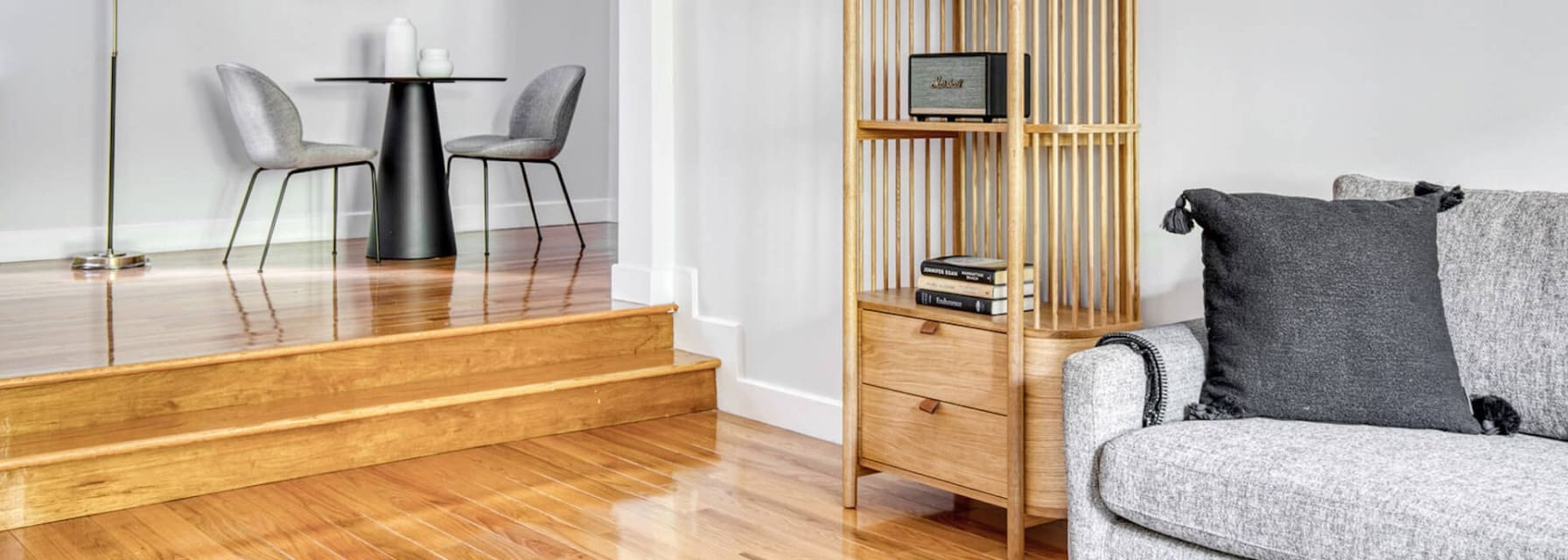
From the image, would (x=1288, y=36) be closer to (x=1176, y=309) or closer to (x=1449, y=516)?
(x=1176, y=309)

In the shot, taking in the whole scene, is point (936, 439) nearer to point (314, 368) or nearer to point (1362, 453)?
point (1362, 453)

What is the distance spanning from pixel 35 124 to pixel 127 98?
0.36 m

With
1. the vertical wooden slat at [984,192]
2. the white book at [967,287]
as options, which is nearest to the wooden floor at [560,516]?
the white book at [967,287]

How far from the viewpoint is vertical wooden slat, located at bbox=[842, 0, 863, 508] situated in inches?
122

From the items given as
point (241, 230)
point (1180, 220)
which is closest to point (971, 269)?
point (1180, 220)

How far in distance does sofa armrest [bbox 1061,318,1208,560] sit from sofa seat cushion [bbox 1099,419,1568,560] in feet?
0.16

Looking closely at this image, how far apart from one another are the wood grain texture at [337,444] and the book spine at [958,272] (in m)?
1.19

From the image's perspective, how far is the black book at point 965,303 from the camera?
2896 mm

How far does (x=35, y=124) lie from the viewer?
5668mm

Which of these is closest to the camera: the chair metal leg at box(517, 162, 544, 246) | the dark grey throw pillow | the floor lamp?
the dark grey throw pillow

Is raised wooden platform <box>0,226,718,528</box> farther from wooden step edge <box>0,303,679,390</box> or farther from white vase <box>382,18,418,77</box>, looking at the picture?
white vase <box>382,18,418,77</box>

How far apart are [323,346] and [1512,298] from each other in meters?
2.66

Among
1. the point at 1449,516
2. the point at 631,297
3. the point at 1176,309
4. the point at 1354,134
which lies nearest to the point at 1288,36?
the point at 1354,134

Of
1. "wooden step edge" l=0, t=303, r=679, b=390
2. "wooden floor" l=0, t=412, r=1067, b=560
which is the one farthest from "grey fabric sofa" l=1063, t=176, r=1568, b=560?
"wooden step edge" l=0, t=303, r=679, b=390
